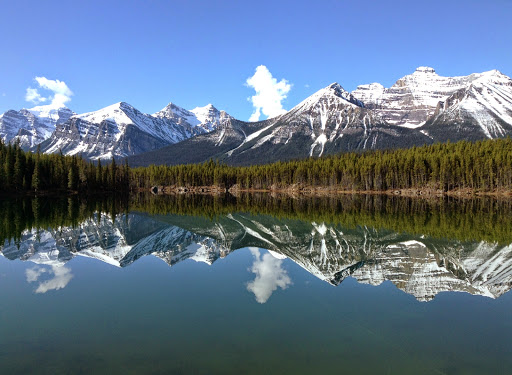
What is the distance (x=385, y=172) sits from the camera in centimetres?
12656

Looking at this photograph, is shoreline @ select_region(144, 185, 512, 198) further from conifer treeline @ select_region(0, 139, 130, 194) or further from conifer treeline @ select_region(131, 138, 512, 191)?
conifer treeline @ select_region(0, 139, 130, 194)

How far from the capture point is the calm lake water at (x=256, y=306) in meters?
10.4

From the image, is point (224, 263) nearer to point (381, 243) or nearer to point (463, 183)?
point (381, 243)

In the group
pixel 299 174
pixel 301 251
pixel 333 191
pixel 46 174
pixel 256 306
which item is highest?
pixel 299 174

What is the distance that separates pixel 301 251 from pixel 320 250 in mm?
1574

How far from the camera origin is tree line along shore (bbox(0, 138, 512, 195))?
101562 millimetres

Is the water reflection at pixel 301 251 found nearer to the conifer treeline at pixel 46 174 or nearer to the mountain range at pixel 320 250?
the mountain range at pixel 320 250

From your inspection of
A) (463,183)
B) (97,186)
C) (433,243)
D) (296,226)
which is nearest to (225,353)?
(433,243)

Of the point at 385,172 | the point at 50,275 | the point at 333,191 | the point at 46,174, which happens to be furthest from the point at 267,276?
the point at 333,191

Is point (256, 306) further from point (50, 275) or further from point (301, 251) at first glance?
point (301, 251)

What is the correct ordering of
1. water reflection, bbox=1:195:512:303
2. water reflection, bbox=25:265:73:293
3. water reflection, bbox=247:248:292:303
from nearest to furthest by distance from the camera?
water reflection, bbox=247:248:292:303
water reflection, bbox=25:265:73:293
water reflection, bbox=1:195:512:303

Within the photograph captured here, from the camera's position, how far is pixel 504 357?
10688 millimetres

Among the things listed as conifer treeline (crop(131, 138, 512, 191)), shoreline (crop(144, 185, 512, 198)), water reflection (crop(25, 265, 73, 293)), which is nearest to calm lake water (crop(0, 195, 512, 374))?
water reflection (crop(25, 265, 73, 293))

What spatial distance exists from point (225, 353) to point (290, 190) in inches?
5417
